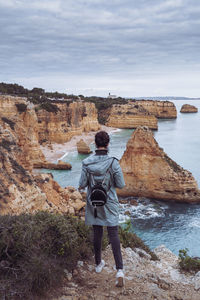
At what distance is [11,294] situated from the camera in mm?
3584

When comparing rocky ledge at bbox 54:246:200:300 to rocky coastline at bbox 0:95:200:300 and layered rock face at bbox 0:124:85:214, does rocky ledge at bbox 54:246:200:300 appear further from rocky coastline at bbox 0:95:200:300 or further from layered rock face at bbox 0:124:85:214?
layered rock face at bbox 0:124:85:214

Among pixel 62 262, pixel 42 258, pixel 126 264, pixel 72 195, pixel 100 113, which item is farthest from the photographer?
pixel 100 113

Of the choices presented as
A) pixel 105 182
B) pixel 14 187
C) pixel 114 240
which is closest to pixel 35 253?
pixel 114 240

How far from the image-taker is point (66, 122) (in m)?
53.0

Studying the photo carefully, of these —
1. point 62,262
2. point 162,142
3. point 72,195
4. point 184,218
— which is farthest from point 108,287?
point 162,142

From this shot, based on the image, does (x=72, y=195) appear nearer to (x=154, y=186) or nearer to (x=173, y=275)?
(x=154, y=186)

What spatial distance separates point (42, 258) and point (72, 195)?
15021mm

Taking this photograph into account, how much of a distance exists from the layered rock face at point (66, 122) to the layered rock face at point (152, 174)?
25.9 m

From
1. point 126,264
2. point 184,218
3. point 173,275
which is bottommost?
point 184,218

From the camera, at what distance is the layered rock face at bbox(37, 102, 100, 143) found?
46625mm

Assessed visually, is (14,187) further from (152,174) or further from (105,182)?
(152,174)

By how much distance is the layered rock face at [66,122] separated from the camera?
46625mm

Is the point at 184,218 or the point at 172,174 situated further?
the point at 172,174

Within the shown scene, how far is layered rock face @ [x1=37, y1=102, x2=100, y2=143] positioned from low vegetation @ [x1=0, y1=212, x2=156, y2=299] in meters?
41.8
